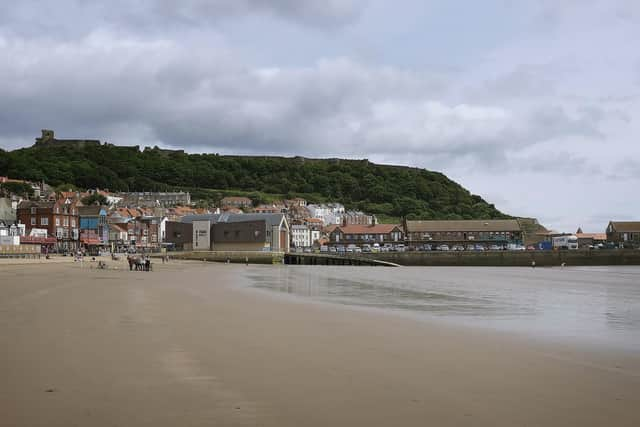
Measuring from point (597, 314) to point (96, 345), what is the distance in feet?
39.6

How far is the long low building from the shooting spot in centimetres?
10025

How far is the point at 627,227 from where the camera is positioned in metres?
99.9

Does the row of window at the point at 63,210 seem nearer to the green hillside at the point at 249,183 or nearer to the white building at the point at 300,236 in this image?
the white building at the point at 300,236

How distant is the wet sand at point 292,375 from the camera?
5270 millimetres

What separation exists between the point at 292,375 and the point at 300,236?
361 feet

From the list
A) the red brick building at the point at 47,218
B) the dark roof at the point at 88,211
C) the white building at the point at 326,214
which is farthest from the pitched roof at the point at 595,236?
the red brick building at the point at 47,218

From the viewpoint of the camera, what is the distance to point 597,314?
15023 mm

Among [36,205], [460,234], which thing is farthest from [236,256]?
Result: [460,234]

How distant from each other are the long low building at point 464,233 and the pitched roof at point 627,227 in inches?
622

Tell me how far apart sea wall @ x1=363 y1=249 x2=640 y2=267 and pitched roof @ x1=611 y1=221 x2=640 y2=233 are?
28481mm

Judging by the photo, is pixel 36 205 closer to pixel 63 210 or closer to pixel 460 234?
pixel 63 210

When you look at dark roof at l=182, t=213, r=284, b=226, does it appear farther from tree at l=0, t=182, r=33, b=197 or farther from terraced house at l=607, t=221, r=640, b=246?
terraced house at l=607, t=221, r=640, b=246

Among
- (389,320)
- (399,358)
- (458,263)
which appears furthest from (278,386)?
(458,263)

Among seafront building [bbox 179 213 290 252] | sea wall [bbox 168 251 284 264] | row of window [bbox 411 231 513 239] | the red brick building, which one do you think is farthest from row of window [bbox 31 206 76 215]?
row of window [bbox 411 231 513 239]
